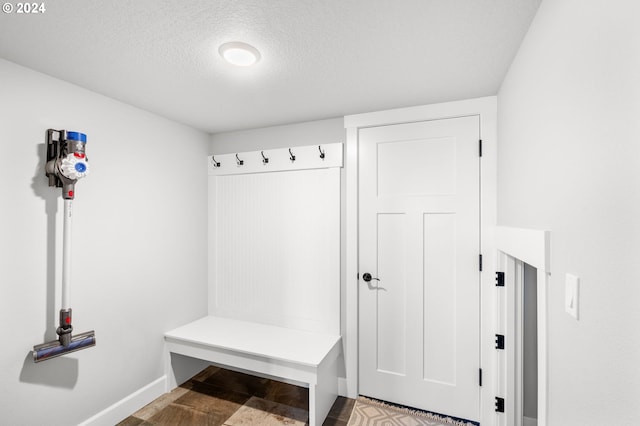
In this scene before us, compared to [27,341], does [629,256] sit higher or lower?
higher

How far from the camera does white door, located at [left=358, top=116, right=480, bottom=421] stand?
7.13 ft

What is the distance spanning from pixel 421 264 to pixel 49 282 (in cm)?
245

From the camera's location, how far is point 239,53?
5.07 feet

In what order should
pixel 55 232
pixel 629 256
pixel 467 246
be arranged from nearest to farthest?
pixel 629 256 → pixel 55 232 → pixel 467 246

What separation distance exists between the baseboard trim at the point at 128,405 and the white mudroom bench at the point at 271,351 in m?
0.11

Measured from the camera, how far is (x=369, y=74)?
1.80m

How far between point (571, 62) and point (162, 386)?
10.6 ft

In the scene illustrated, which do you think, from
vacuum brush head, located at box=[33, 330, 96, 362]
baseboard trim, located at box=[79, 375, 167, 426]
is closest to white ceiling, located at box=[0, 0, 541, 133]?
vacuum brush head, located at box=[33, 330, 96, 362]

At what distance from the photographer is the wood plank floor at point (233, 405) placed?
2195 millimetres

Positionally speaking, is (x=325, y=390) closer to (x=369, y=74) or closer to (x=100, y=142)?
(x=369, y=74)

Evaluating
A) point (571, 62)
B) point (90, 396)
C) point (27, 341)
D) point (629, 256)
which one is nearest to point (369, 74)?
point (571, 62)

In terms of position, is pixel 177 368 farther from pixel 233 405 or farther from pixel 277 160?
pixel 277 160

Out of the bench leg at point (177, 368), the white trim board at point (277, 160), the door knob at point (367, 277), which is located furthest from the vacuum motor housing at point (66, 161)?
the door knob at point (367, 277)

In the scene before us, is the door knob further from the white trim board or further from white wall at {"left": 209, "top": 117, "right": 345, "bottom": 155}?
white wall at {"left": 209, "top": 117, "right": 345, "bottom": 155}
